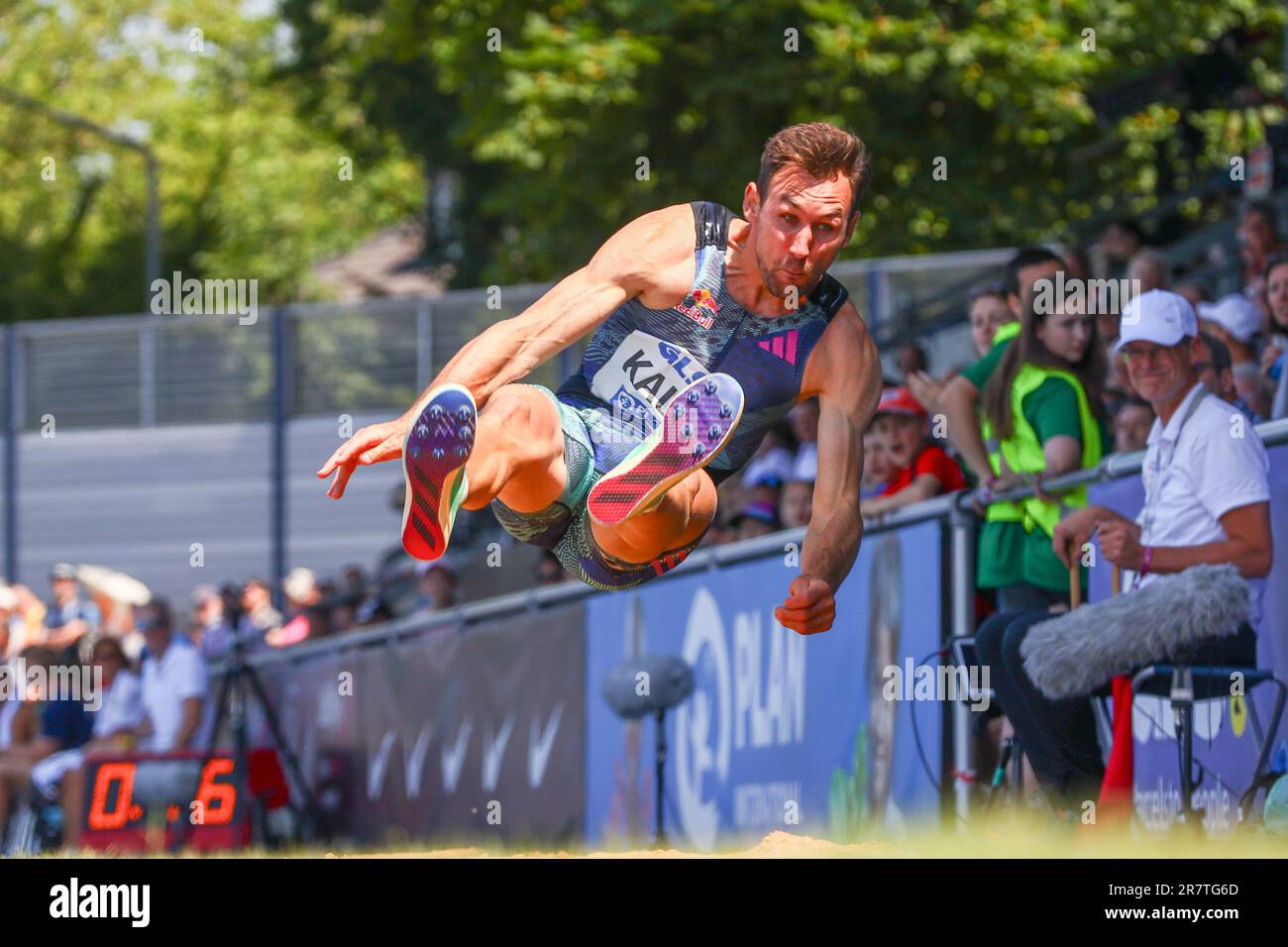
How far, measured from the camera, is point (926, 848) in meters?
6.21

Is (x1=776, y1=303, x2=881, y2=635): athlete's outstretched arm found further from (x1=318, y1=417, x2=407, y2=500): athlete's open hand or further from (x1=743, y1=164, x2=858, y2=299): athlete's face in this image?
(x1=318, y1=417, x2=407, y2=500): athlete's open hand

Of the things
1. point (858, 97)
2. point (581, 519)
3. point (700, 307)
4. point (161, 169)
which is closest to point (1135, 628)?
point (700, 307)

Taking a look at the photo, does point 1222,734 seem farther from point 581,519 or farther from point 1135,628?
point 581,519

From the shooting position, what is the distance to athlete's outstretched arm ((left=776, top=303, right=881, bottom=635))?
6059 mm

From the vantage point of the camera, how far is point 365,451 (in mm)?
5859

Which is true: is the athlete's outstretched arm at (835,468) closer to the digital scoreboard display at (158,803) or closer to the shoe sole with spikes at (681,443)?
the shoe sole with spikes at (681,443)

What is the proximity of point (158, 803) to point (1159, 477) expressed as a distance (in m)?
6.89

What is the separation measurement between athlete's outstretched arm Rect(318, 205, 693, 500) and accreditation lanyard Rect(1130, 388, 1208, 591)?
1.77m

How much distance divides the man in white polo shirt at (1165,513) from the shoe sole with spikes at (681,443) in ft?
5.31

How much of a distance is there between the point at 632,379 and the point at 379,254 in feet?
122

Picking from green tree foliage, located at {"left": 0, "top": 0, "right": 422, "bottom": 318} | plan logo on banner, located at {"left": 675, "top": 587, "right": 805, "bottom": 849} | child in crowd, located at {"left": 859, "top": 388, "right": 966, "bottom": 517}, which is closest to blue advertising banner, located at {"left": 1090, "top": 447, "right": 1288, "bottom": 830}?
child in crowd, located at {"left": 859, "top": 388, "right": 966, "bottom": 517}

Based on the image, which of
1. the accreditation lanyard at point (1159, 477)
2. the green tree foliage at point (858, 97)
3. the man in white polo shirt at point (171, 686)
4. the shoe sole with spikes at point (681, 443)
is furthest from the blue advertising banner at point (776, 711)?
the green tree foliage at point (858, 97)
